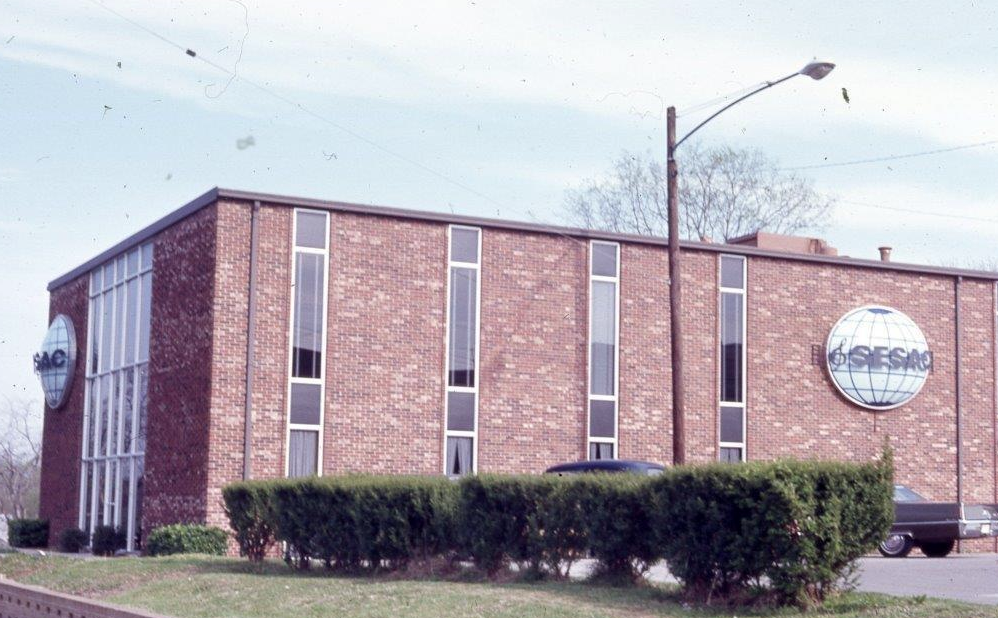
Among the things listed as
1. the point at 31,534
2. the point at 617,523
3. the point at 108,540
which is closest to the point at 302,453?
the point at 108,540

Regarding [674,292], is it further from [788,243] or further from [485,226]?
[788,243]

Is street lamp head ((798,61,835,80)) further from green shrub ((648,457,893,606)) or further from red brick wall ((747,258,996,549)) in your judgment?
red brick wall ((747,258,996,549))

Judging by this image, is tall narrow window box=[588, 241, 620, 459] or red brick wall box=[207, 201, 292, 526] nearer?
red brick wall box=[207, 201, 292, 526]

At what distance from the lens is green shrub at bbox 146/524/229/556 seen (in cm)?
2720

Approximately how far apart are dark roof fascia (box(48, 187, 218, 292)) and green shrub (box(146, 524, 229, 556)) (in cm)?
678

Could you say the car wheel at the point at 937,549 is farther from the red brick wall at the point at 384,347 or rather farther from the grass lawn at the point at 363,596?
the grass lawn at the point at 363,596

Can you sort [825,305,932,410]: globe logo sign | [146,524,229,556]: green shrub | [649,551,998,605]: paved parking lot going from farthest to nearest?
[825,305,932,410]: globe logo sign, [146,524,229,556]: green shrub, [649,551,998,605]: paved parking lot

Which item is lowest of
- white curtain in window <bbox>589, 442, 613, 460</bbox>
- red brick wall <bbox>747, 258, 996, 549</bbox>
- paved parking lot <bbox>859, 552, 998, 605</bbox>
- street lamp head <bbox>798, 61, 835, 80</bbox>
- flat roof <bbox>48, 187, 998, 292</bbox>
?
paved parking lot <bbox>859, 552, 998, 605</bbox>

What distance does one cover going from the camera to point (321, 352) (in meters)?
29.8

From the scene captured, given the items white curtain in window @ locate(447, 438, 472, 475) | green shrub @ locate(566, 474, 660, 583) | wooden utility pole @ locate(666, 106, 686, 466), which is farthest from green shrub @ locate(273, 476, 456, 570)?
white curtain in window @ locate(447, 438, 472, 475)

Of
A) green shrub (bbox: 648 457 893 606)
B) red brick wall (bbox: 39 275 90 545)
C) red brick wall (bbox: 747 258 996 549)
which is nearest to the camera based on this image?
green shrub (bbox: 648 457 893 606)

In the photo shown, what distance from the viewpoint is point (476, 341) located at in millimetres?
31297

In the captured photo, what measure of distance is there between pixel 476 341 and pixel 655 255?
5.03 m

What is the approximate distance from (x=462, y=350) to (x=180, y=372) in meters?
6.17
